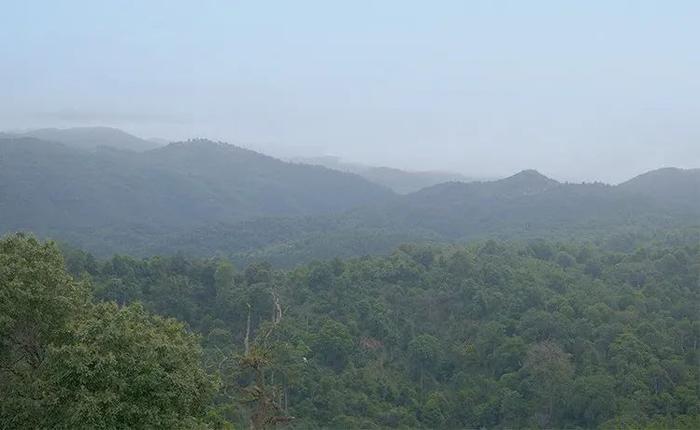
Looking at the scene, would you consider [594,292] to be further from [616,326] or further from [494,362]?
[494,362]

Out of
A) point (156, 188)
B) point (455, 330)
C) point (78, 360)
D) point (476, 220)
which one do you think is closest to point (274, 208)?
point (156, 188)

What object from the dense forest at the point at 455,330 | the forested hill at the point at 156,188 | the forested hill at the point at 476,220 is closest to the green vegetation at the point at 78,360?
the dense forest at the point at 455,330

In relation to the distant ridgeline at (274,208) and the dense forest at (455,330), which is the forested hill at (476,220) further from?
the dense forest at (455,330)

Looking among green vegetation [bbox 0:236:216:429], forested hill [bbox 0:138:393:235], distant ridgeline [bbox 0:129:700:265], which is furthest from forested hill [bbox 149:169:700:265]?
green vegetation [bbox 0:236:216:429]

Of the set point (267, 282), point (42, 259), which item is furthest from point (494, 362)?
point (42, 259)

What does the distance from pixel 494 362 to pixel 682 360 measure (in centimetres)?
602

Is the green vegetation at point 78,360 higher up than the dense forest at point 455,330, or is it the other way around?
the green vegetation at point 78,360

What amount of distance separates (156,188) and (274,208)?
701 inches

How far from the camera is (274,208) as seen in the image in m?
108

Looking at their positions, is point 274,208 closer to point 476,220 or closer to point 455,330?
point 476,220

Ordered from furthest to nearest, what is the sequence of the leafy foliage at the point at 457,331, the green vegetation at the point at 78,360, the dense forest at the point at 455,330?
the leafy foliage at the point at 457,331 → the dense forest at the point at 455,330 → the green vegetation at the point at 78,360

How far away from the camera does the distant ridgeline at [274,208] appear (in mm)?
58188

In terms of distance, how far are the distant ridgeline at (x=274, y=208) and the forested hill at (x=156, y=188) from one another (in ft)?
0.80

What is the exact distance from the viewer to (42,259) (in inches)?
340
